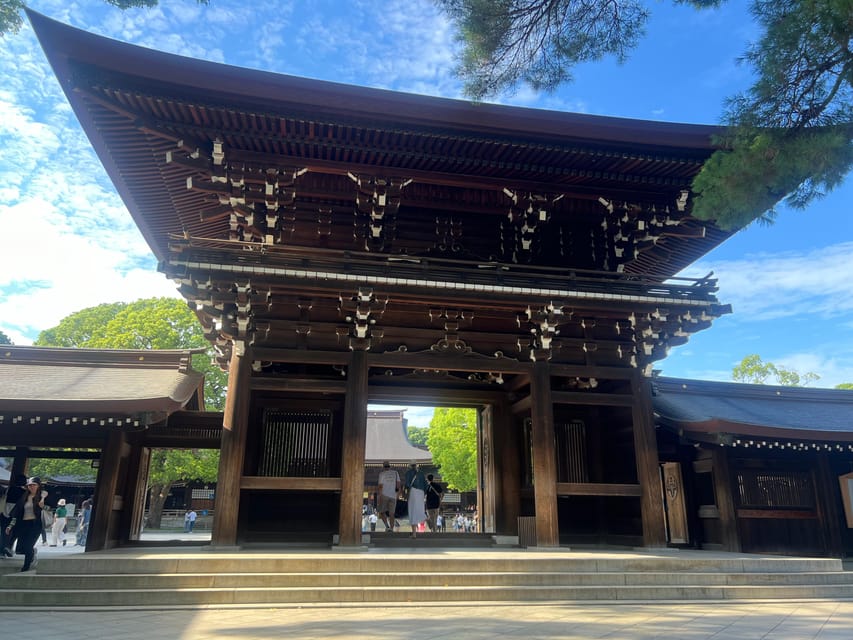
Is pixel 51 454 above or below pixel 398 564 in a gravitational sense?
above

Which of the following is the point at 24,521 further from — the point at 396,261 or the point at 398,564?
the point at 396,261

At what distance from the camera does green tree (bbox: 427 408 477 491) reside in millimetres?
34844

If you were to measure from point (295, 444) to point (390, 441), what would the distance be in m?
28.0

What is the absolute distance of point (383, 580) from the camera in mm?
7484

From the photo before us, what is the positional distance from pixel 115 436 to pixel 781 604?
1064cm

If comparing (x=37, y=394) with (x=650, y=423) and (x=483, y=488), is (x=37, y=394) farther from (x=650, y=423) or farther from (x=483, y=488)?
(x=650, y=423)

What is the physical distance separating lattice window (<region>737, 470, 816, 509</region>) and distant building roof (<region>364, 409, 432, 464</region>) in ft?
77.3

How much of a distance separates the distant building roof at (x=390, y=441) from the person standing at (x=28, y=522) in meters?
25.3

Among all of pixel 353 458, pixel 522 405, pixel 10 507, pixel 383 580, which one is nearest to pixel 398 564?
pixel 383 580

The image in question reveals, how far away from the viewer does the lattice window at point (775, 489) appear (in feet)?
40.2

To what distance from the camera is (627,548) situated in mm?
11070

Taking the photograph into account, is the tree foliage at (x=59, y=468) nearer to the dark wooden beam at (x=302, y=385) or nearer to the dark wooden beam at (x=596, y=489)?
the dark wooden beam at (x=302, y=385)

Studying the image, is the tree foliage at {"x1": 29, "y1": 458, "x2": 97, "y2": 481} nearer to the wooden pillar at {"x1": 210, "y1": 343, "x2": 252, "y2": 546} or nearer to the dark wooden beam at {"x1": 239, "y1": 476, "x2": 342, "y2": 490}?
the wooden pillar at {"x1": 210, "y1": 343, "x2": 252, "y2": 546}

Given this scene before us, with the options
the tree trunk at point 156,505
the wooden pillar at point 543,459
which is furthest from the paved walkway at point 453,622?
the tree trunk at point 156,505
